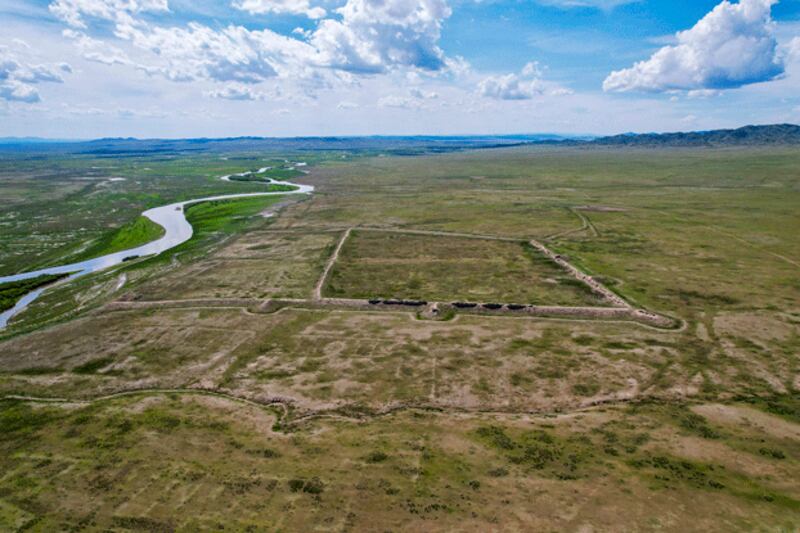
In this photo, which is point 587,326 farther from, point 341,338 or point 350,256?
point 350,256

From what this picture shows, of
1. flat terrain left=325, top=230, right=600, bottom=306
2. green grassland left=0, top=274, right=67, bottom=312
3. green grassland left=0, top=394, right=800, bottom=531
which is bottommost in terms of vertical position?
green grassland left=0, top=394, right=800, bottom=531

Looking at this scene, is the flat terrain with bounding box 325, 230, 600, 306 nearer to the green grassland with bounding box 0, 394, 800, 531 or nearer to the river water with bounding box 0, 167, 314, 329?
the green grassland with bounding box 0, 394, 800, 531

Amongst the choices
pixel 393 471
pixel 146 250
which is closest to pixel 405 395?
pixel 393 471

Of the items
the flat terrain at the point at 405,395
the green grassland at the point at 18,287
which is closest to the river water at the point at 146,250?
the green grassland at the point at 18,287

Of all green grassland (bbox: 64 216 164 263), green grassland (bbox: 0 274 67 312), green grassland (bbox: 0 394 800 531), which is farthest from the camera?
A: green grassland (bbox: 64 216 164 263)

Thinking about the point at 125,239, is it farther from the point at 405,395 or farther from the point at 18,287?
the point at 405,395

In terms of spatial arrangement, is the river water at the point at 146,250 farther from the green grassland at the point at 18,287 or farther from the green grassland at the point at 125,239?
the green grassland at the point at 125,239

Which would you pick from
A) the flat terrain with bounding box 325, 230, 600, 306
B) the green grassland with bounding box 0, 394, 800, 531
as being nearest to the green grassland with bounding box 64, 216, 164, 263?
the flat terrain with bounding box 325, 230, 600, 306

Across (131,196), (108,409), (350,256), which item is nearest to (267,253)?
(350,256)

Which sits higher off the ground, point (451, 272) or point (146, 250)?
point (451, 272)
